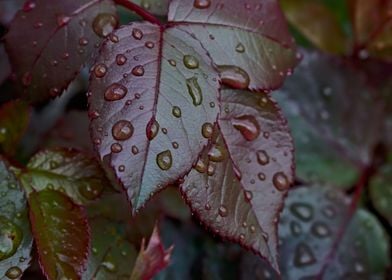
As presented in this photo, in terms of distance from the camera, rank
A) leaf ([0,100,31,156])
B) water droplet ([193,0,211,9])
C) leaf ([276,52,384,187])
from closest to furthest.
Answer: water droplet ([193,0,211,9])
leaf ([0,100,31,156])
leaf ([276,52,384,187])

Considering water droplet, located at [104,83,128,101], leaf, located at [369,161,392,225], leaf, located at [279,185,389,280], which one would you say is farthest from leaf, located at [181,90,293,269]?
leaf, located at [369,161,392,225]

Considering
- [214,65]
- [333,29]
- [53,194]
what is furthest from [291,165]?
[333,29]

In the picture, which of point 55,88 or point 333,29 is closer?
point 55,88

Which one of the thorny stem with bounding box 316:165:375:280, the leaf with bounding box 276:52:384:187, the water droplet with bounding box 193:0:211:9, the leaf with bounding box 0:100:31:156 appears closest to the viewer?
the water droplet with bounding box 193:0:211:9

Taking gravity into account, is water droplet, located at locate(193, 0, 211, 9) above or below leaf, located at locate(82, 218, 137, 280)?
above

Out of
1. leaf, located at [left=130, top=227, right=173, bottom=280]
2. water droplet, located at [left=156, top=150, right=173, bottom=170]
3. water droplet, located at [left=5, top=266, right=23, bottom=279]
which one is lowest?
water droplet, located at [left=5, top=266, right=23, bottom=279]

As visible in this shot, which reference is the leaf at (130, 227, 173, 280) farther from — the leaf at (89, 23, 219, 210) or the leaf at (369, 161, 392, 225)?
the leaf at (369, 161, 392, 225)

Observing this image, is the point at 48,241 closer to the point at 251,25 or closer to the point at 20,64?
the point at 20,64
